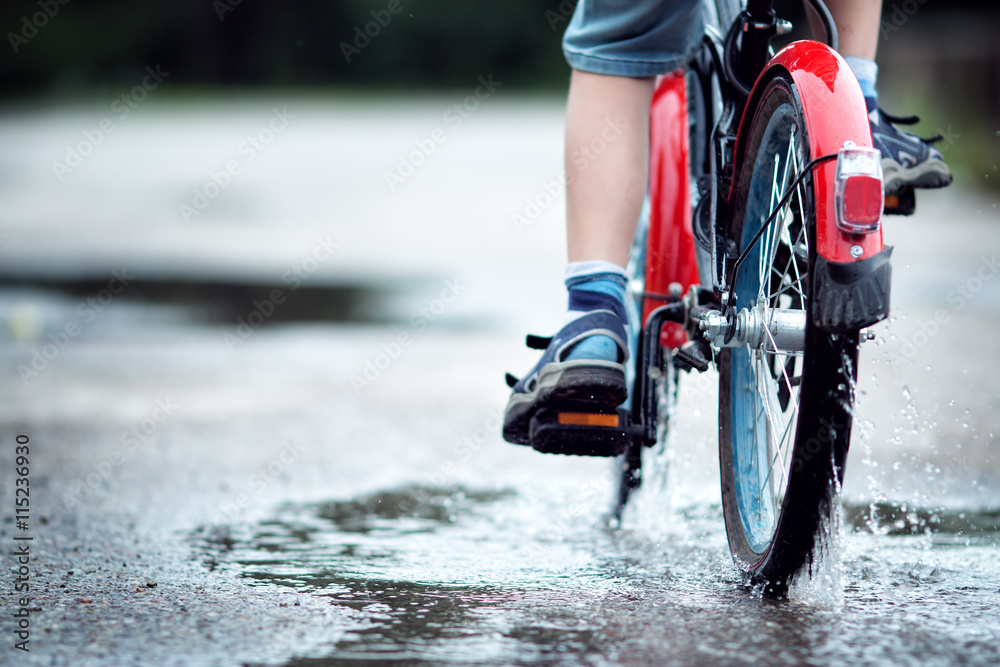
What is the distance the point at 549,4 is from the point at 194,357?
32.0m

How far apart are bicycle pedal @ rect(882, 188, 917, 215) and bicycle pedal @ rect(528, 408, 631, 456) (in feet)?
2.16

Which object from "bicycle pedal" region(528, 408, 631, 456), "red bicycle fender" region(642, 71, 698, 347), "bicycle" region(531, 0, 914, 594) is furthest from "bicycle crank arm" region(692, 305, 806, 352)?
"red bicycle fender" region(642, 71, 698, 347)

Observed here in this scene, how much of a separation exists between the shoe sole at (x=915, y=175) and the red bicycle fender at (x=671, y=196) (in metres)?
0.44

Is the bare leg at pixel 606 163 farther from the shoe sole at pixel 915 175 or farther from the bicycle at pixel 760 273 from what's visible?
the shoe sole at pixel 915 175

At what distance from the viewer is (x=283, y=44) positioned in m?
39.3

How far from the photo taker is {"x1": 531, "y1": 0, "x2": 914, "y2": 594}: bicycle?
1870mm

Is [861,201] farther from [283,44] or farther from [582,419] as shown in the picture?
[283,44]

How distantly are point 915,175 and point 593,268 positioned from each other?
65cm

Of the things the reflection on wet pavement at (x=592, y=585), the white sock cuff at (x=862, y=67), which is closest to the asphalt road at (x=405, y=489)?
the reflection on wet pavement at (x=592, y=585)

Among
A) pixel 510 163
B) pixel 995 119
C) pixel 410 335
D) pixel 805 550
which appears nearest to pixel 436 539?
pixel 805 550

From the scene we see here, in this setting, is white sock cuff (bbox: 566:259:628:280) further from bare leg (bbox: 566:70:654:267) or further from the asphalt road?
the asphalt road

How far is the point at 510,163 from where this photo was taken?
49.1ft

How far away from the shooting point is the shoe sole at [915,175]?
2.47 m

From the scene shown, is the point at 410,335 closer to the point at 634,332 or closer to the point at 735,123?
the point at 634,332
